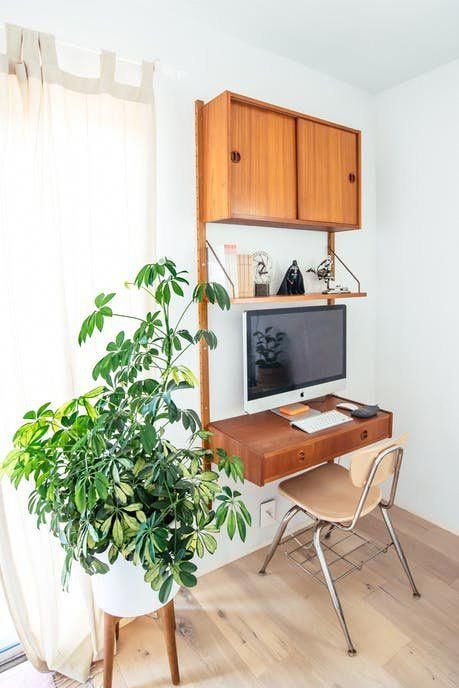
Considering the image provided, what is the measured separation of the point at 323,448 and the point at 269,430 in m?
0.25

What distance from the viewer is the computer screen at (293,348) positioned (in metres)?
1.94

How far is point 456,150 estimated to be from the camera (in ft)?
7.38

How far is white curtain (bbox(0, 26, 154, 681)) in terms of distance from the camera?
1427 mm

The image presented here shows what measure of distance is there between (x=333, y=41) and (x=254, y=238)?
994 millimetres

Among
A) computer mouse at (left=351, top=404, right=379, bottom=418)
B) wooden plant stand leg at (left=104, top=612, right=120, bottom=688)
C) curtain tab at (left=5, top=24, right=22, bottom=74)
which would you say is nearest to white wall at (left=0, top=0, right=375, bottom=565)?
curtain tab at (left=5, top=24, right=22, bottom=74)

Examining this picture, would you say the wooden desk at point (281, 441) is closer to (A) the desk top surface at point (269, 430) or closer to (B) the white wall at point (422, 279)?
(A) the desk top surface at point (269, 430)

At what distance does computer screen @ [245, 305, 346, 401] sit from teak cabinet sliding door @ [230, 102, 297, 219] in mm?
466

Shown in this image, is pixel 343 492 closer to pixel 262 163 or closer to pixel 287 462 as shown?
pixel 287 462

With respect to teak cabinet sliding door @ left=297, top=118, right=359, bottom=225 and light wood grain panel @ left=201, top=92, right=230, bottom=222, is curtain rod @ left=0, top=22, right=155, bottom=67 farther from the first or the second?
teak cabinet sliding door @ left=297, top=118, right=359, bottom=225

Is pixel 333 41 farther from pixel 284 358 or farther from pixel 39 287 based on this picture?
pixel 39 287

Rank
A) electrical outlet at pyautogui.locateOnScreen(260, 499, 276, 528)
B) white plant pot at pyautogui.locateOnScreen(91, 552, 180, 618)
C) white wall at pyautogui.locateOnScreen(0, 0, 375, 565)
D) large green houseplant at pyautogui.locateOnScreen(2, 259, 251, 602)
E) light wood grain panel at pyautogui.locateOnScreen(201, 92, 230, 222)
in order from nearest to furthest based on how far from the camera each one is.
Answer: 1. large green houseplant at pyautogui.locateOnScreen(2, 259, 251, 602)
2. white plant pot at pyautogui.locateOnScreen(91, 552, 180, 618)
3. white wall at pyautogui.locateOnScreen(0, 0, 375, 565)
4. light wood grain panel at pyautogui.locateOnScreen(201, 92, 230, 222)
5. electrical outlet at pyautogui.locateOnScreen(260, 499, 276, 528)

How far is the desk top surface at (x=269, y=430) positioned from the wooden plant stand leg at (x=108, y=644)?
759mm

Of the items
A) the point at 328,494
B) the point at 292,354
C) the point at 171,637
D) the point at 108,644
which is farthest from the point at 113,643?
the point at 292,354

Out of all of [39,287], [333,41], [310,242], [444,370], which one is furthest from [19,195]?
[444,370]
